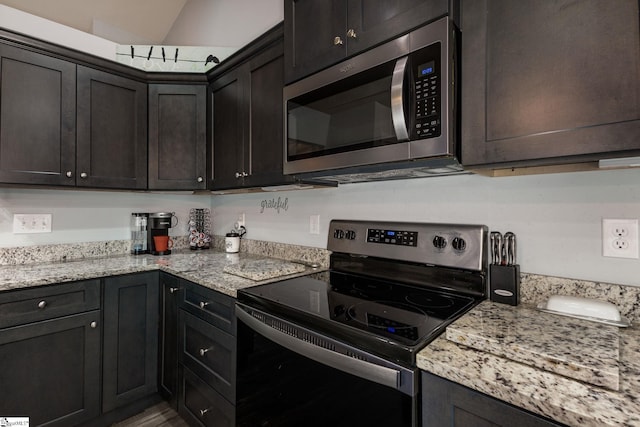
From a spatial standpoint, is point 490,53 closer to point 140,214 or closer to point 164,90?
point 164,90

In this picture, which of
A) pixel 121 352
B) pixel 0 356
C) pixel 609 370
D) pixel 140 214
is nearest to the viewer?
pixel 609 370

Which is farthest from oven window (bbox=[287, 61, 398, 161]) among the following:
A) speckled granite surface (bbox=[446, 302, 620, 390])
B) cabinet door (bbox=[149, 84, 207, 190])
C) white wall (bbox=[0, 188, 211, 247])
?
white wall (bbox=[0, 188, 211, 247])

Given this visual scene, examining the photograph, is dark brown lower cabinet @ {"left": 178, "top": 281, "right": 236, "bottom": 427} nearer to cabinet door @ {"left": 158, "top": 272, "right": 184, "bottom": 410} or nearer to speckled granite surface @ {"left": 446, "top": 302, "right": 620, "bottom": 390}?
cabinet door @ {"left": 158, "top": 272, "right": 184, "bottom": 410}

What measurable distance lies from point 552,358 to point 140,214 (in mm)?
2498

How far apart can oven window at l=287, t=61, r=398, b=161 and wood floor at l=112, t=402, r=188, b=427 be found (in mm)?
1669

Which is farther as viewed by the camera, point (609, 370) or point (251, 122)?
point (251, 122)

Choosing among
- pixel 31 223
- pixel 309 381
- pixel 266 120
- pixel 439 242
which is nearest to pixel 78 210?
pixel 31 223

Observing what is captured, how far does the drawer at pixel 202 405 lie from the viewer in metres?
1.38

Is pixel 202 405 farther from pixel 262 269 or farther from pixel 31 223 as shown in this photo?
pixel 31 223

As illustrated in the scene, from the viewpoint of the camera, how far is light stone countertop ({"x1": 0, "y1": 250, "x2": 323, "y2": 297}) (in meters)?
1.46

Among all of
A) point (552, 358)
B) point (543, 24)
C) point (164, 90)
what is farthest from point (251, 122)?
point (552, 358)

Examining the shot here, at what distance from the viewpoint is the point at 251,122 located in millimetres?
1806

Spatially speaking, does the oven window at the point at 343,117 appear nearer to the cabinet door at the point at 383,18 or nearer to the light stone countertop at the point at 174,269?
the cabinet door at the point at 383,18

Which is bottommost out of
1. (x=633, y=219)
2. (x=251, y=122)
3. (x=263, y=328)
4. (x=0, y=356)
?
(x=0, y=356)
